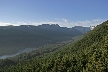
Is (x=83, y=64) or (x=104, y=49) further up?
(x=104, y=49)

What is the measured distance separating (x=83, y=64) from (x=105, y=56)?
1455 cm

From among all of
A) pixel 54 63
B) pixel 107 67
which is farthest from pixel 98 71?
pixel 54 63

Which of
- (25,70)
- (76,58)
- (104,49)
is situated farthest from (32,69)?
(104,49)

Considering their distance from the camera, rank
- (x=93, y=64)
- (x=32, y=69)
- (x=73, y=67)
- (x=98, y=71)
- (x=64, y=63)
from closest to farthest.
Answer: (x=98, y=71)
(x=93, y=64)
(x=73, y=67)
(x=64, y=63)
(x=32, y=69)

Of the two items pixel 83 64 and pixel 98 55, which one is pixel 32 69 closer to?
pixel 83 64

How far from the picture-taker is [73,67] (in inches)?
4336

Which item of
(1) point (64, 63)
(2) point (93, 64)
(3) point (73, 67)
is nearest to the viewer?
(2) point (93, 64)

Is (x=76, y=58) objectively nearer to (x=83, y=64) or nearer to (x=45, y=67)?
(x=83, y=64)

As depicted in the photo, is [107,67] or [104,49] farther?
[104,49]

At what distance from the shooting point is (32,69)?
128 metres

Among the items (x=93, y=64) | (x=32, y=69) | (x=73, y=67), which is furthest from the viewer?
(x=32, y=69)

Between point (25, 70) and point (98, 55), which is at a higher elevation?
point (98, 55)

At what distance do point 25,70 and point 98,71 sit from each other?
52936 millimetres

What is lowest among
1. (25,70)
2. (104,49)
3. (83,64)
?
(25,70)
